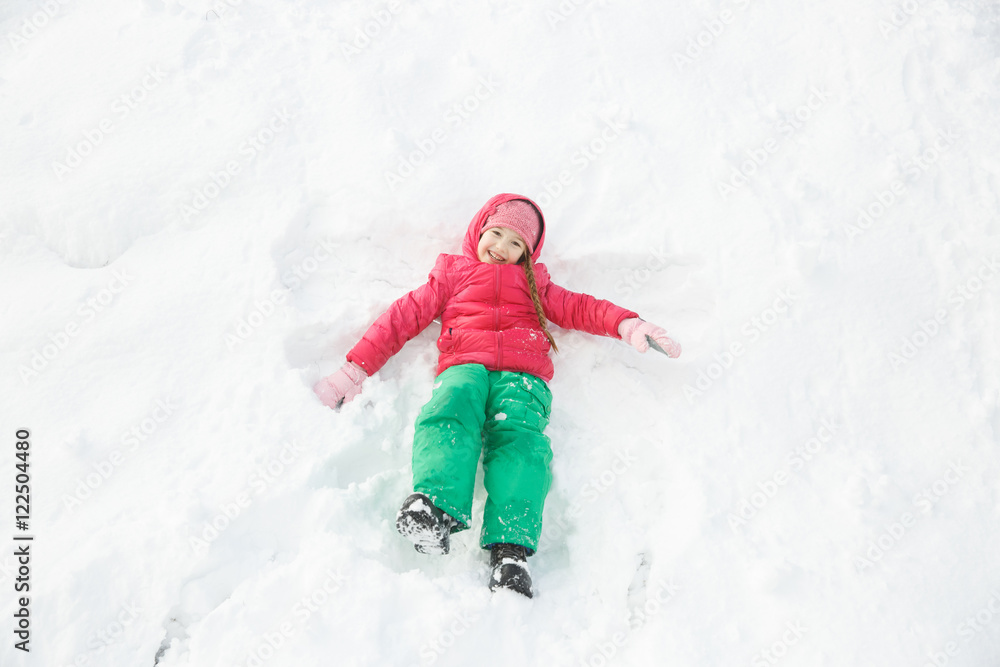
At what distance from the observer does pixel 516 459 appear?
253cm

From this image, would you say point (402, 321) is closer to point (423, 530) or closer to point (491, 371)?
point (491, 371)

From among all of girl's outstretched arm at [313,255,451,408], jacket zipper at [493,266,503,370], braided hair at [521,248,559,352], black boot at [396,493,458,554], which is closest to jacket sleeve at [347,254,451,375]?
girl's outstretched arm at [313,255,451,408]

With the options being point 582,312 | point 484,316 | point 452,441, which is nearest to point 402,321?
point 484,316

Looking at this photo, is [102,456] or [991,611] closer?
[991,611]

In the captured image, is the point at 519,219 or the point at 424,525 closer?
the point at 424,525

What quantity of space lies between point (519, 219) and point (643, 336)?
36.6 inches

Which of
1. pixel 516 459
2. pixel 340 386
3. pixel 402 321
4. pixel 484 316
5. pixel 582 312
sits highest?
pixel 582 312

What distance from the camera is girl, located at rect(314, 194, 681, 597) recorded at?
7.75 ft

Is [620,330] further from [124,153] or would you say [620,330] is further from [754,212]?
[124,153]

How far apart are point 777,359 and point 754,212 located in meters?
0.93

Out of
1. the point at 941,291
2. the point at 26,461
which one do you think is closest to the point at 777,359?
the point at 941,291

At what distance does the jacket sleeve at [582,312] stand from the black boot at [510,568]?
121 centimetres

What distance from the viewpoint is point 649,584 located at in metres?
2.41

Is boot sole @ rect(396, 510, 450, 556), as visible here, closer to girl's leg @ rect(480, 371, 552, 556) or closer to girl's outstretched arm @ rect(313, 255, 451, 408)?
girl's leg @ rect(480, 371, 552, 556)
